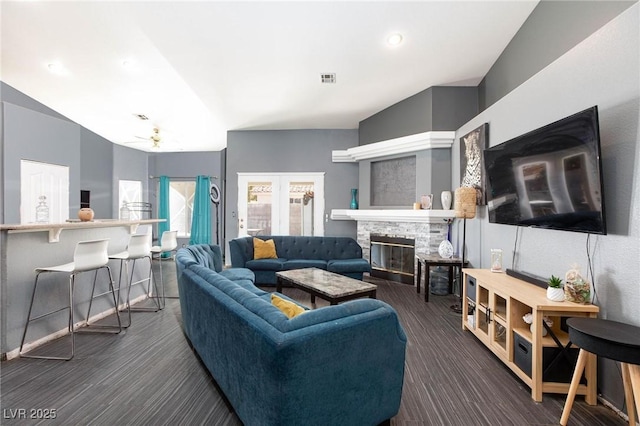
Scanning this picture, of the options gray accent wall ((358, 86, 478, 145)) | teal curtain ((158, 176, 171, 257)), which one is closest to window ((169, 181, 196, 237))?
teal curtain ((158, 176, 171, 257))

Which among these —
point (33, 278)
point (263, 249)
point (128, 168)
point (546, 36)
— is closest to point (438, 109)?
point (546, 36)

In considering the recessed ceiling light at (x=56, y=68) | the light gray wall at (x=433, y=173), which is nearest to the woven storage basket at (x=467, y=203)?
the light gray wall at (x=433, y=173)

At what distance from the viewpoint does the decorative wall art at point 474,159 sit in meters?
3.66

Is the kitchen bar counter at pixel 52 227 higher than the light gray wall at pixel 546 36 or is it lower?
lower

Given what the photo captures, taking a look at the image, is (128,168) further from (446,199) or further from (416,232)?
(446,199)

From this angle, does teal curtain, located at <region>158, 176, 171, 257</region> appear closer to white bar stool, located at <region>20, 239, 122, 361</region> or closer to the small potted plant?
white bar stool, located at <region>20, 239, 122, 361</region>

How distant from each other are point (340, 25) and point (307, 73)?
Result: 1045mm

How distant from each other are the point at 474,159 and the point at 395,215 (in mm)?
1544

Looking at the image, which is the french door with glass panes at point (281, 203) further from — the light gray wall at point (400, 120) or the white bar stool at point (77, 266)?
Answer: the white bar stool at point (77, 266)

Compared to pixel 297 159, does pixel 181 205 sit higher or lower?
lower

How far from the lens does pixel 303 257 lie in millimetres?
5133

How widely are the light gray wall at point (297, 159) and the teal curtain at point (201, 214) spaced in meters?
1.41

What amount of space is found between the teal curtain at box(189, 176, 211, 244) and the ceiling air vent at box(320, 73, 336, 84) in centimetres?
459

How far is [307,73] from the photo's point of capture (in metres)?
4.12
